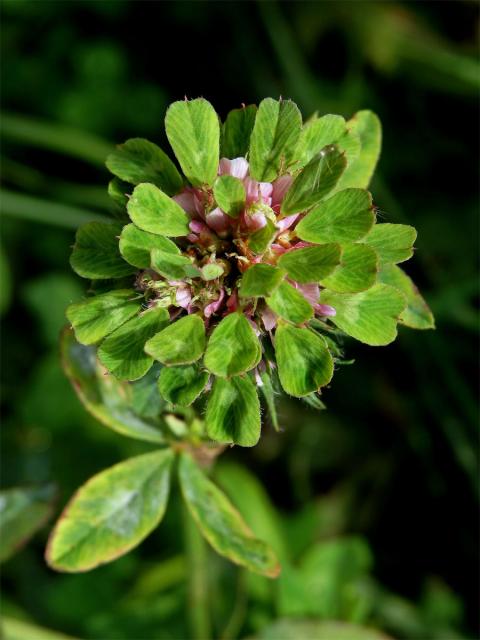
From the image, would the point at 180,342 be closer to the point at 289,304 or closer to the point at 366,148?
the point at 289,304

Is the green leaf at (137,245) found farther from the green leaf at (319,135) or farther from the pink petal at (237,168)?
the green leaf at (319,135)

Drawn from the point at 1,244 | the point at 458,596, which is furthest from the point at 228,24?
the point at 458,596

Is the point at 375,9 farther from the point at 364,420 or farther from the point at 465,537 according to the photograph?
the point at 465,537

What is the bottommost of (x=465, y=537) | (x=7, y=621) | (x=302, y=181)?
(x=7, y=621)

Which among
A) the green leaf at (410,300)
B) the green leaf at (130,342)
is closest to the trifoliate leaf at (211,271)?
the green leaf at (130,342)

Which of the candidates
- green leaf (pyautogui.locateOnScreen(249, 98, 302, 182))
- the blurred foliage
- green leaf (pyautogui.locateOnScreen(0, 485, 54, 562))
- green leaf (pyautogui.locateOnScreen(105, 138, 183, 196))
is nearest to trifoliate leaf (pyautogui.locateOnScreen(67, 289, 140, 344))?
green leaf (pyautogui.locateOnScreen(105, 138, 183, 196))

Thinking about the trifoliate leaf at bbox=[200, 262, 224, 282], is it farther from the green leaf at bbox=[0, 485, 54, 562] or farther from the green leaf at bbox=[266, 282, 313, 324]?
the green leaf at bbox=[0, 485, 54, 562]
